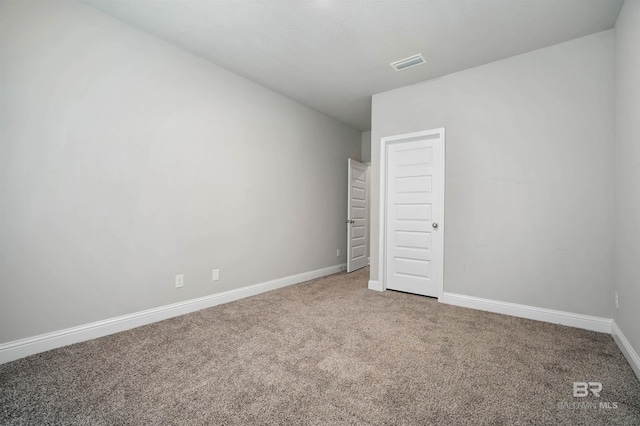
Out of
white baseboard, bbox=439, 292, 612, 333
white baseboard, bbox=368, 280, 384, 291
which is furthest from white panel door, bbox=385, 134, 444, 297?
white baseboard, bbox=439, 292, 612, 333

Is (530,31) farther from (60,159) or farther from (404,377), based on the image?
(60,159)

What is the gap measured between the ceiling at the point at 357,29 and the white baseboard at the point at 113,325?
106 inches

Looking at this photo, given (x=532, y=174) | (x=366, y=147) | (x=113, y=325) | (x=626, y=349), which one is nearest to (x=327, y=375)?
(x=113, y=325)

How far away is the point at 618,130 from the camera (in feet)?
7.89

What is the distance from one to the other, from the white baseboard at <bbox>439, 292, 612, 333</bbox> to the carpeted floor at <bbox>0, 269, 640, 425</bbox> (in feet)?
0.38

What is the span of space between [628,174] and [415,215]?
6.49 ft

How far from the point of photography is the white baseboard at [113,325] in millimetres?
2016

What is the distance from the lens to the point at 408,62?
3166 millimetres

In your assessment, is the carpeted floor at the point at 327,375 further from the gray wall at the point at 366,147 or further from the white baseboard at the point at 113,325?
the gray wall at the point at 366,147

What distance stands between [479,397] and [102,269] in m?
2.98

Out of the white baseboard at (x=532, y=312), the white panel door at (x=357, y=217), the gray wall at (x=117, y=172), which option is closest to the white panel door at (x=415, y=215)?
the white baseboard at (x=532, y=312)

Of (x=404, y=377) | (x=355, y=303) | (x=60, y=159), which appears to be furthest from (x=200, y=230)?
(x=404, y=377)

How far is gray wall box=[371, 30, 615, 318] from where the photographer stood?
260 cm

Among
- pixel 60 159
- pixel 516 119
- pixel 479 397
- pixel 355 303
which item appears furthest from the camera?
pixel 355 303
